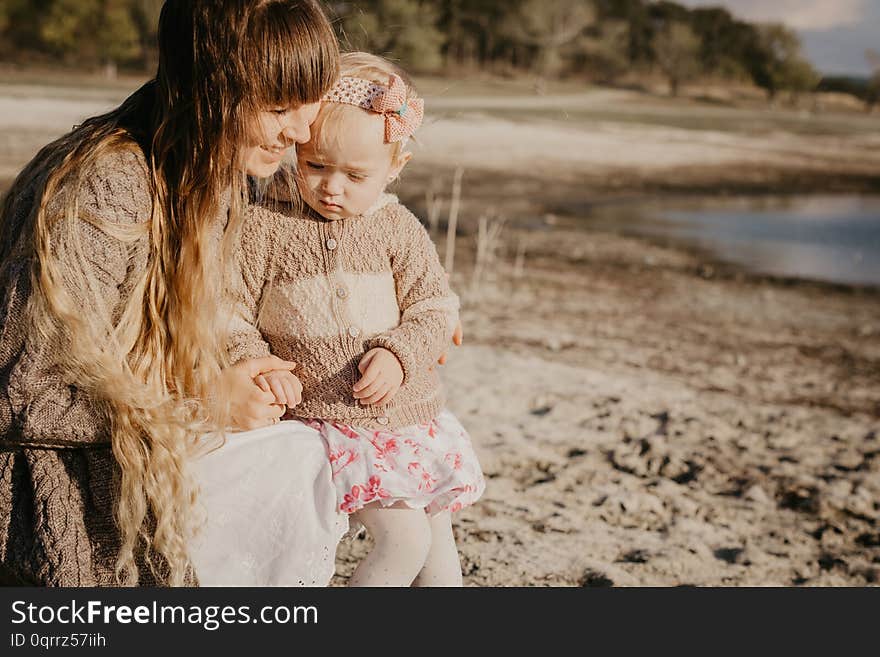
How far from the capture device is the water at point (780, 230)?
10242mm

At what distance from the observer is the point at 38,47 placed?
3136 centimetres

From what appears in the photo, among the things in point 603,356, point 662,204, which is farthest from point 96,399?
point 662,204

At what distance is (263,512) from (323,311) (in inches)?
18.2

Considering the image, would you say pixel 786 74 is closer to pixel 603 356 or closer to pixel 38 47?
pixel 38 47

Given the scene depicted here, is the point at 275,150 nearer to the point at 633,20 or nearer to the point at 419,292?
the point at 419,292

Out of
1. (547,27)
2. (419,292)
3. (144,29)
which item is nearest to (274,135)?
(419,292)

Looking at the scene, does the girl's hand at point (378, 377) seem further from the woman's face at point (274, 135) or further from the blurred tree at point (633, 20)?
the blurred tree at point (633, 20)

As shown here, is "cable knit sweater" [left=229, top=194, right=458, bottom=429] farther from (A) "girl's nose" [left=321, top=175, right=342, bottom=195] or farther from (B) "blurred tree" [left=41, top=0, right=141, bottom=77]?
(B) "blurred tree" [left=41, top=0, right=141, bottom=77]

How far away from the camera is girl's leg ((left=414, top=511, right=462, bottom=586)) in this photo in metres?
2.38

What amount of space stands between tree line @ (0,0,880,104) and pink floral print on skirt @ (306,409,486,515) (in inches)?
1203

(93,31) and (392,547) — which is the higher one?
(93,31)

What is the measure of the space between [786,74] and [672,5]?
850 centimetres

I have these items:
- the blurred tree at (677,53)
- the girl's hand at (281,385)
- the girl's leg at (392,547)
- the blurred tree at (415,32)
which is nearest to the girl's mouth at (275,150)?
the girl's hand at (281,385)

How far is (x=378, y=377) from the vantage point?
2168 millimetres
